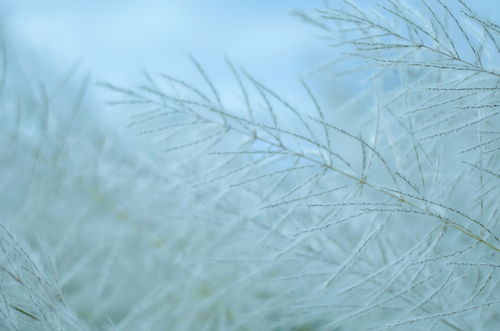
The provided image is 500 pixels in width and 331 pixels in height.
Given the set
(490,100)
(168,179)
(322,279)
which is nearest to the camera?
(490,100)

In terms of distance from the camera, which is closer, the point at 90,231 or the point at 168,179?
the point at 168,179

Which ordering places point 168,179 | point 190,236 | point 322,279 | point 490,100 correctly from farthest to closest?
point 190,236 < point 168,179 < point 322,279 < point 490,100

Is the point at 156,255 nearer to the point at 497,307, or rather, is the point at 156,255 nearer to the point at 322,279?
the point at 322,279

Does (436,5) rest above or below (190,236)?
above

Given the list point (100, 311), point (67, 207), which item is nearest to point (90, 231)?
point (67, 207)

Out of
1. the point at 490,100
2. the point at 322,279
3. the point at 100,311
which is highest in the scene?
the point at 490,100
